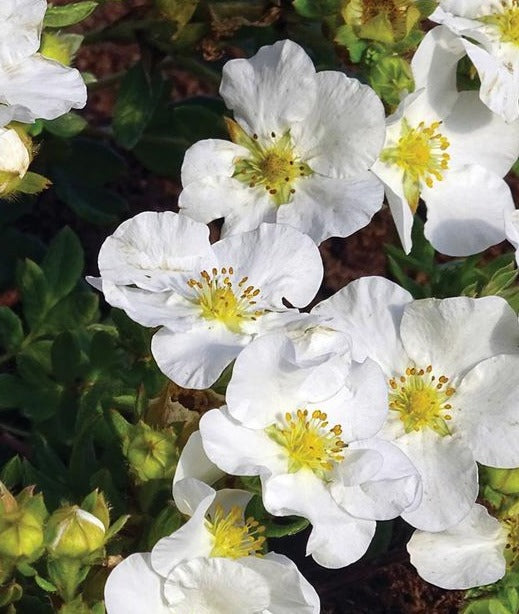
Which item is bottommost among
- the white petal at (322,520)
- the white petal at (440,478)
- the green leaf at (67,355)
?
the green leaf at (67,355)

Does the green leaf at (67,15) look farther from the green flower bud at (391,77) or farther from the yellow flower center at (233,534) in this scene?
the yellow flower center at (233,534)

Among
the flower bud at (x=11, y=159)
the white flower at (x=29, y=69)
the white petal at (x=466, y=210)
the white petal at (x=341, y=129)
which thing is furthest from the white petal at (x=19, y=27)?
the white petal at (x=466, y=210)

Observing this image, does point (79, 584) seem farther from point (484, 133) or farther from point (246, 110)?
point (484, 133)

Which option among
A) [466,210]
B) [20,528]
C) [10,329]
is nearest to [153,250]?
[20,528]

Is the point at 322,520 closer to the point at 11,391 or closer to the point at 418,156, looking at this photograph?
the point at 418,156

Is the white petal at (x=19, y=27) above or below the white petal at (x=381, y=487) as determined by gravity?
above

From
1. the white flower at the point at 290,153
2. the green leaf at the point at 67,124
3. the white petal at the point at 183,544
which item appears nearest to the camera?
the white petal at the point at 183,544

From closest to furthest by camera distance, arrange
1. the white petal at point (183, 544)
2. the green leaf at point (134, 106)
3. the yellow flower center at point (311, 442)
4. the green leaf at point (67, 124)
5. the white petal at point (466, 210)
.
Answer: the white petal at point (183, 544) < the yellow flower center at point (311, 442) < the white petal at point (466, 210) < the green leaf at point (67, 124) < the green leaf at point (134, 106)

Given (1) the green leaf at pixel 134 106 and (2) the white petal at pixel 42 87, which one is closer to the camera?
(2) the white petal at pixel 42 87
